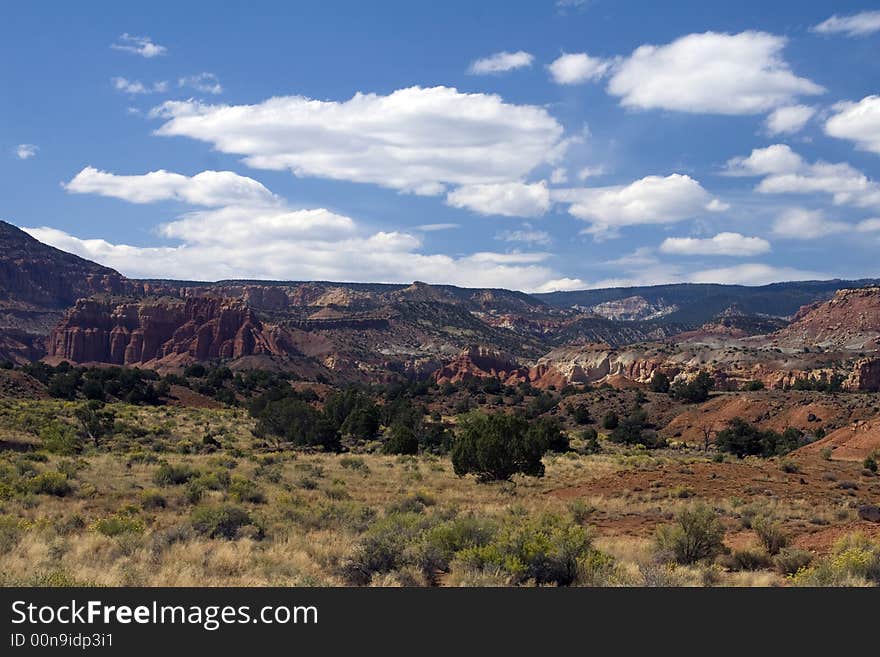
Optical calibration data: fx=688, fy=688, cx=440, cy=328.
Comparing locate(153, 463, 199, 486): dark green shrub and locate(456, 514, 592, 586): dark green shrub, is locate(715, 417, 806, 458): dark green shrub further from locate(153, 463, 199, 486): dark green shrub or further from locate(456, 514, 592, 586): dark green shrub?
locate(456, 514, 592, 586): dark green shrub

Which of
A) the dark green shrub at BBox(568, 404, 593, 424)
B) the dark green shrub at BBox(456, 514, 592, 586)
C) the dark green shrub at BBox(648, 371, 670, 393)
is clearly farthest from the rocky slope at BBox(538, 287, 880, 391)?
the dark green shrub at BBox(456, 514, 592, 586)

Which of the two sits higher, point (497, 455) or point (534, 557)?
point (534, 557)

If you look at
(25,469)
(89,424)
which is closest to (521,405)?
(89,424)

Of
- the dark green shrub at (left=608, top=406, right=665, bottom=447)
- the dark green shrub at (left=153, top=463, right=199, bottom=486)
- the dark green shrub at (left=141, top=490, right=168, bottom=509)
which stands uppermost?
the dark green shrub at (left=141, top=490, right=168, bottom=509)

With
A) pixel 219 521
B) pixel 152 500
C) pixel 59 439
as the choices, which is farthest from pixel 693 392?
pixel 219 521

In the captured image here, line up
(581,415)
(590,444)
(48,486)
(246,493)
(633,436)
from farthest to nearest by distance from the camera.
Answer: (581,415) → (633,436) → (590,444) → (246,493) → (48,486)

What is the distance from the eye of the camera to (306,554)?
13.6 meters

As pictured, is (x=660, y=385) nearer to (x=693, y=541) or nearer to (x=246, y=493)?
(x=246, y=493)

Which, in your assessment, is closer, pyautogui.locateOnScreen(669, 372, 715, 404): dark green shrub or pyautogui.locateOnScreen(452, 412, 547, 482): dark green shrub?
pyautogui.locateOnScreen(452, 412, 547, 482): dark green shrub

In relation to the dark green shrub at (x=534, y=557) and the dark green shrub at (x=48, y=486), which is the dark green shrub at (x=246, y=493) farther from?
the dark green shrub at (x=534, y=557)

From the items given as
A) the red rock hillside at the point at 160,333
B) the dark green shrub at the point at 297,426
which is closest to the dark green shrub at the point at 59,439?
the dark green shrub at the point at 297,426

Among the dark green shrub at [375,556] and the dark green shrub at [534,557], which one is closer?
the dark green shrub at [534,557]

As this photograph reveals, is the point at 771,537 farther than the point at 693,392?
No

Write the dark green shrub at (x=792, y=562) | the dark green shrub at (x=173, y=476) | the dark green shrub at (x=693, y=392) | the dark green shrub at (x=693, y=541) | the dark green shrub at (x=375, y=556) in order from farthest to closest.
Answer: the dark green shrub at (x=693, y=392), the dark green shrub at (x=173, y=476), the dark green shrub at (x=693, y=541), the dark green shrub at (x=792, y=562), the dark green shrub at (x=375, y=556)
